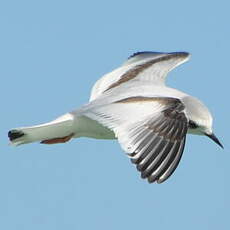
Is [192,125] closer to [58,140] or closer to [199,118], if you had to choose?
[199,118]

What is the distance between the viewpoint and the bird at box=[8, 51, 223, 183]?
14.6 meters

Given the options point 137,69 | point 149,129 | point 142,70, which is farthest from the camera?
point 137,69

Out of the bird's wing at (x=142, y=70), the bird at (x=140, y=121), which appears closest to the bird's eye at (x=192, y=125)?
the bird at (x=140, y=121)

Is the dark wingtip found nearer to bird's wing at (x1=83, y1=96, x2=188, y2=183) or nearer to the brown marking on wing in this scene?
bird's wing at (x1=83, y1=96, x2=188, y2=183)

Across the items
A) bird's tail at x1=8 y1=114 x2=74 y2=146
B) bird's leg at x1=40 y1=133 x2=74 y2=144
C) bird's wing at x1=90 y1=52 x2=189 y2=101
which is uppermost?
bird's wing at x1=90 y1=52 x2=189 y2=101

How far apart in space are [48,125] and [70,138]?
803mm

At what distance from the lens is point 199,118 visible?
55.1ft

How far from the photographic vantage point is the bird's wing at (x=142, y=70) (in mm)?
19672

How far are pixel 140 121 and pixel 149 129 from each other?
0.23 metres

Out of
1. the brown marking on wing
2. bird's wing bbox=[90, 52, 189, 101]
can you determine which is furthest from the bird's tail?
the brown marking on wing

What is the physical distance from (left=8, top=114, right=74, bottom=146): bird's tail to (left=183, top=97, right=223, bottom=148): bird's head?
188 cm

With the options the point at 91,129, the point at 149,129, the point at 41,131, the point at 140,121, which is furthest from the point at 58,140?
the point at 149,129

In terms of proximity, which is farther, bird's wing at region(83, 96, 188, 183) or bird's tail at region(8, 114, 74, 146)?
bird's tail at region(8, 114, 74, 146)

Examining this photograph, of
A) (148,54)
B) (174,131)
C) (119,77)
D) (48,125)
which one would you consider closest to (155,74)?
(119,77)
